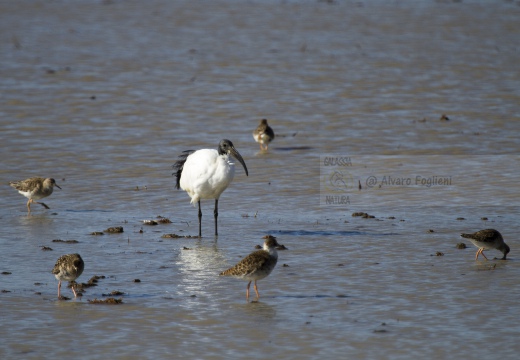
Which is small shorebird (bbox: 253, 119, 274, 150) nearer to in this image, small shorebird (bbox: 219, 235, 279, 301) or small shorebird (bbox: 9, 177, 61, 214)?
small shorebird (bbox: 9, 177, 61, 214)

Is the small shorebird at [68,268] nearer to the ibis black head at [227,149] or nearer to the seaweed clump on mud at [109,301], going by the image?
the seaweed clump on mud at [109,301]

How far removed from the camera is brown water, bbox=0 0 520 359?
9883mm

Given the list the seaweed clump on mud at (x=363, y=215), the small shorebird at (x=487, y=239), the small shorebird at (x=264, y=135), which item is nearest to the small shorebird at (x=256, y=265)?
the small shorebird at (x=487, y=239)

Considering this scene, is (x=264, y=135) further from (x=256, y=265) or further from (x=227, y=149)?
(x=256, y=265)

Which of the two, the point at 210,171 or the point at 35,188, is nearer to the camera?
the point at 210,171

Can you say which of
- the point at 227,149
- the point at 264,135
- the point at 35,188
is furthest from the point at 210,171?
the point at 264,135

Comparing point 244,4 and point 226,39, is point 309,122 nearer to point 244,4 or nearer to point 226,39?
point 226,39

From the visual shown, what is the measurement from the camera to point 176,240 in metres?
13.6

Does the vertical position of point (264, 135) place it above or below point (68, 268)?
above

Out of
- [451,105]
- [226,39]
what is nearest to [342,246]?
[451,105]

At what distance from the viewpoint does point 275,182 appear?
1736 centimetres

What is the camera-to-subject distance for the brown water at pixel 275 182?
9883 mm

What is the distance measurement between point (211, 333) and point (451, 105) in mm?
15217

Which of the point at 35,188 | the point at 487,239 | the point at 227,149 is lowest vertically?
the point at 487,239
